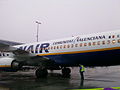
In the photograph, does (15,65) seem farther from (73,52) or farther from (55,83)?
(73,52)

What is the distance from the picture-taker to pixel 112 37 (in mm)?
12266

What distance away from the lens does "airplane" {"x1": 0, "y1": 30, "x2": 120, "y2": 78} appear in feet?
40.2

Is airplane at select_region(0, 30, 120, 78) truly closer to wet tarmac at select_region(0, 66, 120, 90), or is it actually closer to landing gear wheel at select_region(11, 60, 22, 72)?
landing gear wheel at select_region(11, 60, 22, 72)

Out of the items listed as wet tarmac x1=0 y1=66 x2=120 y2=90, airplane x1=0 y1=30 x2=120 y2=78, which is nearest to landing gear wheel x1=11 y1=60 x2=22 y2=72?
airplane x1=0 y1=30 x2=120 y2=78

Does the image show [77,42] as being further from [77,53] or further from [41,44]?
[41,44]

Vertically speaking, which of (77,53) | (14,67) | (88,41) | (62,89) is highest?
Result: (88,41)

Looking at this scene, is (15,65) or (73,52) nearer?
(73,52)

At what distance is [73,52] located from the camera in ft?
45.1

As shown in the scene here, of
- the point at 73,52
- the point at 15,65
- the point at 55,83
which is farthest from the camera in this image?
the point at 15,65

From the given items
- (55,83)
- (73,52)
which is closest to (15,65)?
(55,83)

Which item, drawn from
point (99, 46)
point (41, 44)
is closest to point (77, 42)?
point (99, 46)

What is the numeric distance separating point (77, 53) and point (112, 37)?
288 cm

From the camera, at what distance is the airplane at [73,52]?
12266mm

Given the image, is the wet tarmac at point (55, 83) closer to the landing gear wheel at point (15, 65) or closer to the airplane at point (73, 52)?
the landing gear wheel at point (15, 65)
